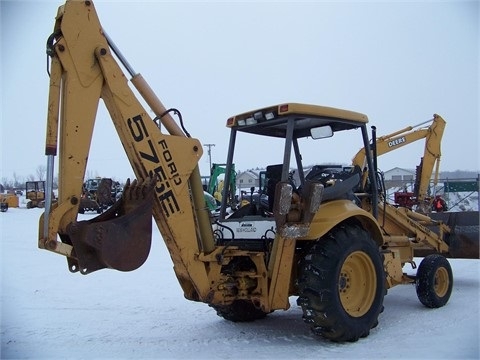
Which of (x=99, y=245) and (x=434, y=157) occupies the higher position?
(x=434, y=157)

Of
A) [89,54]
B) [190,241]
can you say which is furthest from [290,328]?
[89,54]

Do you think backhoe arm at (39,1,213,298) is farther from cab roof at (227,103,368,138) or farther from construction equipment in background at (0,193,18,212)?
construction equipment in background at (0,193,18,212)

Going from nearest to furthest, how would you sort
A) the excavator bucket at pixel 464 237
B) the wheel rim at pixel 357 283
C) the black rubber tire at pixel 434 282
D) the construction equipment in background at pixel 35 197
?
the wheel rim at pixel 357 283 → the black rubber tire at pixel 434 282 → the excavator bucket at pixel 464 237 → the construction equipment in background at pixel 35 197

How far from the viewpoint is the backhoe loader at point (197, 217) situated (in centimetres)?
411

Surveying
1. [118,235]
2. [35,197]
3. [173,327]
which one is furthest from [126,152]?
[35,197]

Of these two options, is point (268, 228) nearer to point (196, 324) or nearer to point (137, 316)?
point (196, 324)

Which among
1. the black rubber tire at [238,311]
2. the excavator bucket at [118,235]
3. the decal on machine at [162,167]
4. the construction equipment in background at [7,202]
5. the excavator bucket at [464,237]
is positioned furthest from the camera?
the construction equipment in background at [7,202]

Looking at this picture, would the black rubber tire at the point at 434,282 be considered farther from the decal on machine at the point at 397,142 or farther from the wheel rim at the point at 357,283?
the decal on machine at the point at 397,142

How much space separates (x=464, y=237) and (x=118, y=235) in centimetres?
592

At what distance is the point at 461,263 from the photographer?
1011cm

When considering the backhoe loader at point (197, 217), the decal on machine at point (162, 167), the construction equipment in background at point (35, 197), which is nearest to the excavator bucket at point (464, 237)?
the backhoe loader at point (197, 217)

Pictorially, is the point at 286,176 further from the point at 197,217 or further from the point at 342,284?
the point at 342,284

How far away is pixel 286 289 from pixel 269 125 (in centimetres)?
203

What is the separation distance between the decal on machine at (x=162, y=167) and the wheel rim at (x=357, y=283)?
193cm
